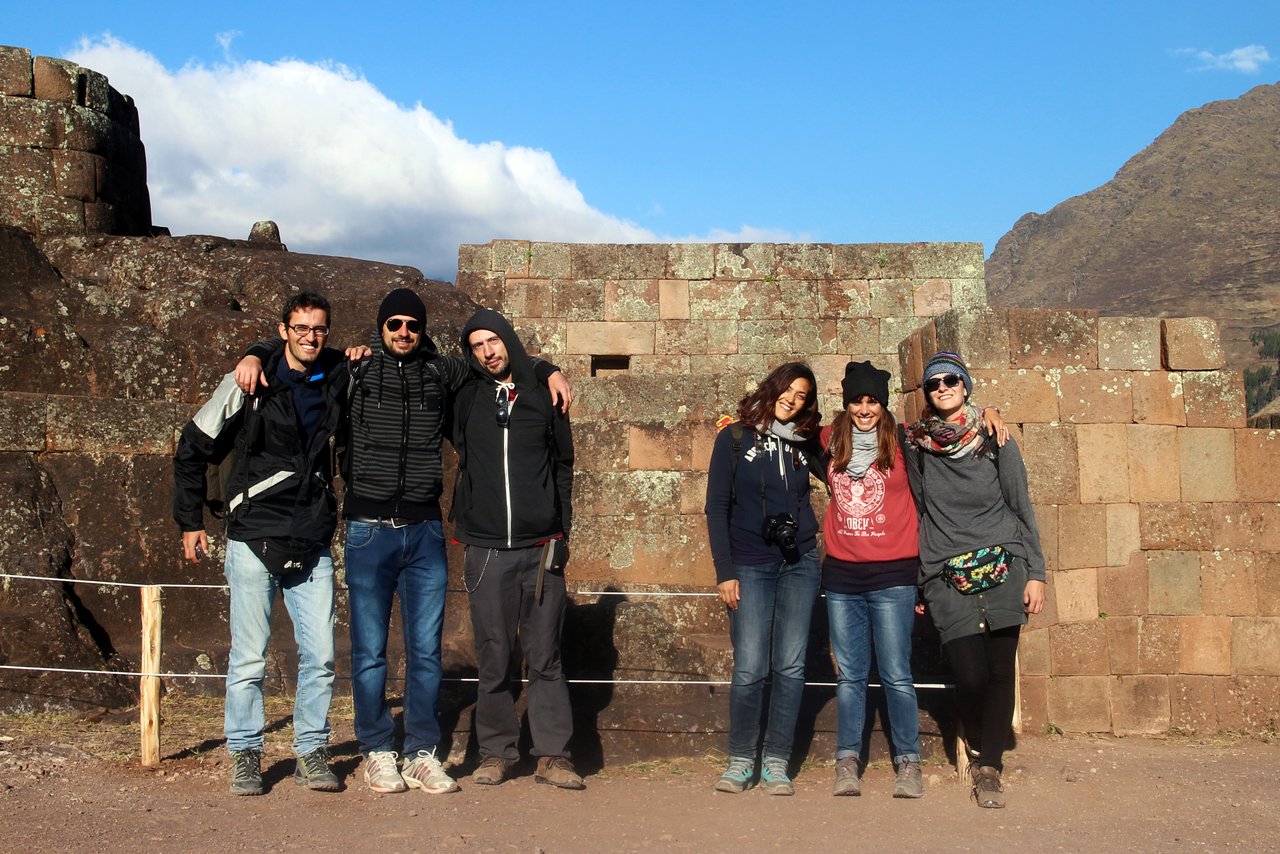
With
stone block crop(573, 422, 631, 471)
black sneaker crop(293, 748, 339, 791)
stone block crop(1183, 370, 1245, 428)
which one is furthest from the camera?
stone block crop(573, 422, 631, 471)

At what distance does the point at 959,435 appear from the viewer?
16.6 ft

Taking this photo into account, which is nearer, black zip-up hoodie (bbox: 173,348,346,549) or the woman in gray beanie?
black zip-up hoodie (bbox: 173,348,346,549)

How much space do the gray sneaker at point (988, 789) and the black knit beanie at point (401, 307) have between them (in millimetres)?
3129

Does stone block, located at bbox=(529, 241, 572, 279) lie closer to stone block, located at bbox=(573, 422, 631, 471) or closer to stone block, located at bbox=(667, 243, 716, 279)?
stone block, located at bbox=(667, 243, 716, 279)

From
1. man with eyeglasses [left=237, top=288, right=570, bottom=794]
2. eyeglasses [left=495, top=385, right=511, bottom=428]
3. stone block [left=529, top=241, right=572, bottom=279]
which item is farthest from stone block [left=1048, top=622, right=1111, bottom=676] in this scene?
stone block [left=529, top=241, right=572, bottom=279]

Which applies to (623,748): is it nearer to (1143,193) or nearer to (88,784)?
(88,784)

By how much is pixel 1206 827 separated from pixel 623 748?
8.48 feet

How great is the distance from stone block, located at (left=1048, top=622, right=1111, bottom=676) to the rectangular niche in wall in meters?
6.58

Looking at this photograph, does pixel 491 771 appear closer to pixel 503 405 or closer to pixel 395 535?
pixel 395 535

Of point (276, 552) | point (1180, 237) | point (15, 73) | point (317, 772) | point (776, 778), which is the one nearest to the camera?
point (276, 552)

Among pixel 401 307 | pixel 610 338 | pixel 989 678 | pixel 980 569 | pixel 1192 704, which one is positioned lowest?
pixel 1192 704

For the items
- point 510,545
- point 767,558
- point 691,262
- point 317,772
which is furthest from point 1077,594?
point 691,262

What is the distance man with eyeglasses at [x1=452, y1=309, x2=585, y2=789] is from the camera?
16.5 ft

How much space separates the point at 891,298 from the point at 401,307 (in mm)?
→ 8508
